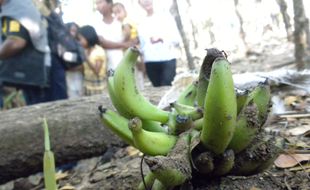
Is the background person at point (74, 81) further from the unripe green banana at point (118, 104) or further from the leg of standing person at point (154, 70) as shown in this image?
the unripe green banana at point (118, 104)

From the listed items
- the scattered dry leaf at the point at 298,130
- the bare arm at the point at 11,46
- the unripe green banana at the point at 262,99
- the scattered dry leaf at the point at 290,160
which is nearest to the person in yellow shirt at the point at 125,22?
the bare arm at the point at 11,46

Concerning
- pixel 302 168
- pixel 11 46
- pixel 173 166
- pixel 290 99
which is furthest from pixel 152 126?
pixel 11 46

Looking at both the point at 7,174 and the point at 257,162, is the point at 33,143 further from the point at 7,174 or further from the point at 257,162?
the point at 257,162

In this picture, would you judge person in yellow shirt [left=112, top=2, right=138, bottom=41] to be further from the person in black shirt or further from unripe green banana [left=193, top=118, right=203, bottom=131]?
unripe green banana [left=193, top=118, right=203, bottom=131]

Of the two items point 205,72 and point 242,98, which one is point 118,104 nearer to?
point 205,72

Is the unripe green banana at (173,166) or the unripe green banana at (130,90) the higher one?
the unripe green banana at (130,90)
